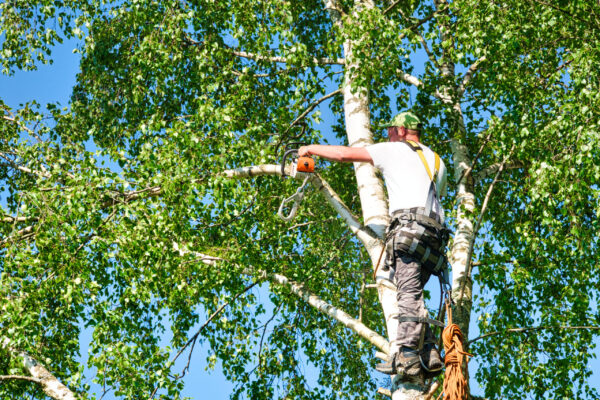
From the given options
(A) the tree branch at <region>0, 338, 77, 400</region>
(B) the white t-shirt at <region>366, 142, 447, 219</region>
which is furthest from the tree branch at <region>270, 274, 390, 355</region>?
(A) the tree branch at <region>0, 338, 77, 400</region>

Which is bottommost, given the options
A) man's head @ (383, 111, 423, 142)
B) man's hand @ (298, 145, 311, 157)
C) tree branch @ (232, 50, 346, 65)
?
man's hand @ (298, 145, 311, 157)

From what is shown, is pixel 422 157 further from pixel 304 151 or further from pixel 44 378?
pixel 44 378

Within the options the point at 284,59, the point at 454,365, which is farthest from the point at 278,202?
the point at 454,365

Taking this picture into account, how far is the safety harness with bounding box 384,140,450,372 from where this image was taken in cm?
540

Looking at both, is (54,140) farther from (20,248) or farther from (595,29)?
(595,29)

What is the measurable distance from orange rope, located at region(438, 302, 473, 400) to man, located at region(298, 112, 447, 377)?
0.20m

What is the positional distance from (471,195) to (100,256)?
3.98 m

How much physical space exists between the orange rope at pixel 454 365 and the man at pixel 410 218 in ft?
0.67

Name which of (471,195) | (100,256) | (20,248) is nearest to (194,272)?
(100,256)

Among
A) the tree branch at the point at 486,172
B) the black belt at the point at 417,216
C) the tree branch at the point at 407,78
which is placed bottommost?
the black belt at the point at 417,216

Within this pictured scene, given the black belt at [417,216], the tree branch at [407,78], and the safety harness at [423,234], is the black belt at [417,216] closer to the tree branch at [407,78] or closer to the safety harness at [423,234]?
the safety harness at [423,234]

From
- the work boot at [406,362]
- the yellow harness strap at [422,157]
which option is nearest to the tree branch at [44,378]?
the work boot at [406,362]

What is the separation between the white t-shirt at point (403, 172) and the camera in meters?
5.58

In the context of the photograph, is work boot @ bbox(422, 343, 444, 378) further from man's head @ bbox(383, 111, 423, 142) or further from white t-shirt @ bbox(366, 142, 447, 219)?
man's head @ bbox(383, 111, 423, 142)
